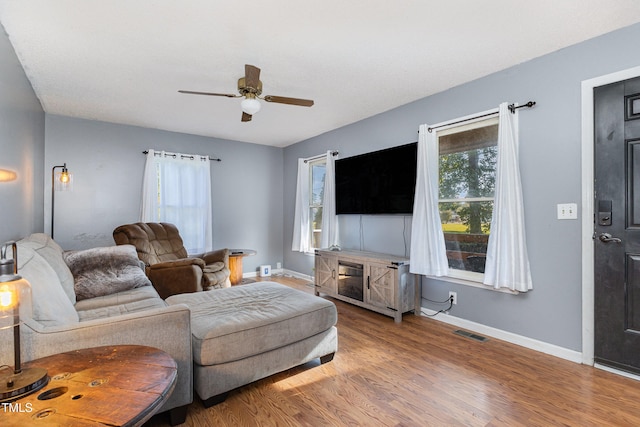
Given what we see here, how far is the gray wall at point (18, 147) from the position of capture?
209cm

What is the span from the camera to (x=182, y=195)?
4762 mm

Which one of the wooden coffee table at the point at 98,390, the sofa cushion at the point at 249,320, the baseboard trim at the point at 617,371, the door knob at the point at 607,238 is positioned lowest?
the baseboard trim at the point at 617,371

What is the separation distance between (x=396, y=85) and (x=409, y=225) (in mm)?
1522

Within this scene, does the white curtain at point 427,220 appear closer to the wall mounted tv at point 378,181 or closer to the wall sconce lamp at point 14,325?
the wall mounted tv at point 378,181

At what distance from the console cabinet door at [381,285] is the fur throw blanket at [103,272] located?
2.25 meters

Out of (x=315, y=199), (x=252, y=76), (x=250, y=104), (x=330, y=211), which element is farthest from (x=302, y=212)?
(x=252, y=76)

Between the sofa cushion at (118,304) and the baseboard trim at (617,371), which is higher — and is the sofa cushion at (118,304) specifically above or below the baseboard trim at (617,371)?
above

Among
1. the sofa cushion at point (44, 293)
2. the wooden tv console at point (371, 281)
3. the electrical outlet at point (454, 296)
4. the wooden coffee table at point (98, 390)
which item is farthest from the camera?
the wooden tv console at point (371, 281)

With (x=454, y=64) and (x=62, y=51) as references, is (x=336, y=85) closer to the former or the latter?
(x=454, y=64)

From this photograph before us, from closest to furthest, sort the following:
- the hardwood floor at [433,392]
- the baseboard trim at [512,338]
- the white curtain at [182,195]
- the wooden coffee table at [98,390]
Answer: the wooden coffee table at [98,390] < the hardwood floor at [433,392] < the baseboard trim at [512,338] < the white curtain at [182,195]

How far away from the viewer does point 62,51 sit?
8.04 ft

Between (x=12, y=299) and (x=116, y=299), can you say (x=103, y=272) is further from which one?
(x=12, y=299)

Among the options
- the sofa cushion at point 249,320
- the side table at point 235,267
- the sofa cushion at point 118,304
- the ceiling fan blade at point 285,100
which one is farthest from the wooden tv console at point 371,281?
the sofa cushion at point 118,304

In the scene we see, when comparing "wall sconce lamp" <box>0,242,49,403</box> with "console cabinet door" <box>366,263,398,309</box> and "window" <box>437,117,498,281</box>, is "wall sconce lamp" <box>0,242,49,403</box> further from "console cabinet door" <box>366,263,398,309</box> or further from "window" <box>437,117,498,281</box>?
"window" <box>437,117,498,281</box>
